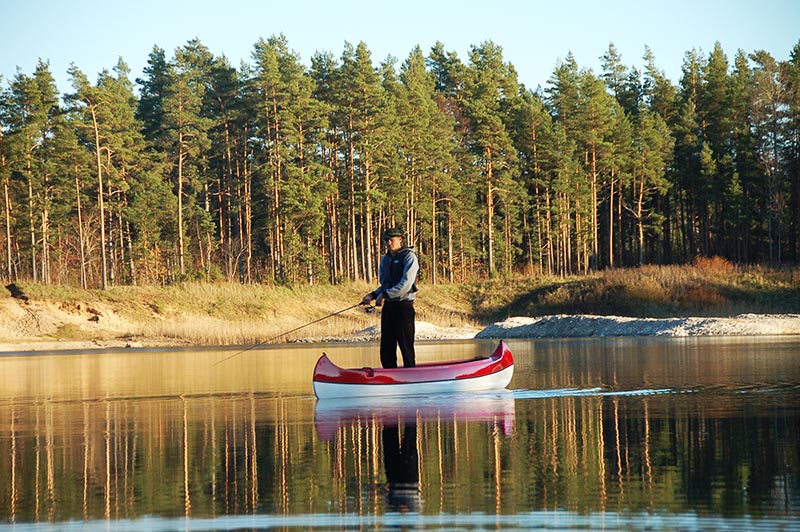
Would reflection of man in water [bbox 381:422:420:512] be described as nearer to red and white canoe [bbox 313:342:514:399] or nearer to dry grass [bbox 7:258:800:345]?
red and white canoe [bbox 313:342:514:399]

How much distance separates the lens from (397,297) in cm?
1805

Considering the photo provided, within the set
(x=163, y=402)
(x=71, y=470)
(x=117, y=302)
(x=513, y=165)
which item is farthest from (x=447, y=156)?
(x=71, y=470)

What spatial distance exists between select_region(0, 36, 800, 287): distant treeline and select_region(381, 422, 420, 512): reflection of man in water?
187 ft

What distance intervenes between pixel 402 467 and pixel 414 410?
580 cm

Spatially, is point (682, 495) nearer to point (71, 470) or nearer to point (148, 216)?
point (71, 470)

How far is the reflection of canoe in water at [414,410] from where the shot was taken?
14141 mm

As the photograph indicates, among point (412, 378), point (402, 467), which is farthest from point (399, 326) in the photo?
point (402, 467)

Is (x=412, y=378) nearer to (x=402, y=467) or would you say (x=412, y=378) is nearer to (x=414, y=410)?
(x=414, y=410)

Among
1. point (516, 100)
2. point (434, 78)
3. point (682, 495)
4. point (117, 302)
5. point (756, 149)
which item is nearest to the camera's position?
point (682, 495)

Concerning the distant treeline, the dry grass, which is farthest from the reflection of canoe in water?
the distant treeline

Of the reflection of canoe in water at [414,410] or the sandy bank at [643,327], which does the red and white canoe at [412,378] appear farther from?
the sandy bank at [643,327]

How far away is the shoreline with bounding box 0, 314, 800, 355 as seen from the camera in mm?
45938

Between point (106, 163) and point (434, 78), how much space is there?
44.2 meters

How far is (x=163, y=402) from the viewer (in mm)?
18531
